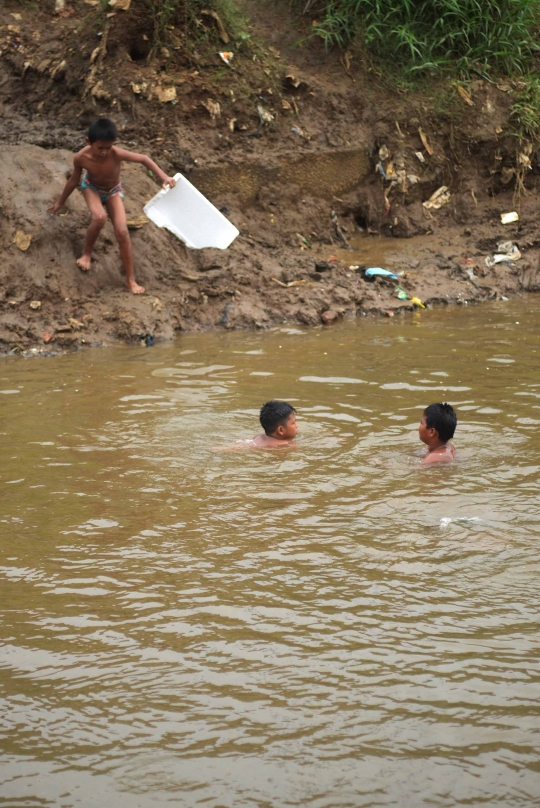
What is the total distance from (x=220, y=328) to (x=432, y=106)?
4.83m

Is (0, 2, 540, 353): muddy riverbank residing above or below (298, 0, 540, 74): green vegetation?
below

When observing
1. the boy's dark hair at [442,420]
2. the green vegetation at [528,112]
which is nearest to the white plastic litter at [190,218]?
the green vegetation at [528,112]

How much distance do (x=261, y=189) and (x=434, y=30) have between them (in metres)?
3.44

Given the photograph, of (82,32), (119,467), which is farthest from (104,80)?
(119,467)

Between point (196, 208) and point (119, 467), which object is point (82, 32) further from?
point (119, 467)

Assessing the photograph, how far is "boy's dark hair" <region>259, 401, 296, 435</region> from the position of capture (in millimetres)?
5691

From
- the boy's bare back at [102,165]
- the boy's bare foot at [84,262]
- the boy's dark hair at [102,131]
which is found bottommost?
the boy's bare foot at [84,262]

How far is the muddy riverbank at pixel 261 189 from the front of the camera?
29.6 ft

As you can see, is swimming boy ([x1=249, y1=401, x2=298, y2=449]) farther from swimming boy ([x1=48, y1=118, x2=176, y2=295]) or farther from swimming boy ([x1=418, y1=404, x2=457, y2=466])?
swimming boy ([x1=48, y1=118, x2=176, y2=295])

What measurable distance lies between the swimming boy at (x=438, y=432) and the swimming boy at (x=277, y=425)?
2.61 feet

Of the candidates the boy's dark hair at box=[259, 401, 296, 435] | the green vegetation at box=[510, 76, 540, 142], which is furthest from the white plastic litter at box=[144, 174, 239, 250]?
the green vegetation at box=[510, 76, 540, 142]

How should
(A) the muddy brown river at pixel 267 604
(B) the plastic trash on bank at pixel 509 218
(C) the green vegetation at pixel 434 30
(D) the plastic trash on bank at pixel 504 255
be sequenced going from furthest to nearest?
(C) the green vegetation at pixel 434 30 → (B) the plastic trash on bank at pixel 509 218 → (D) the plastic trash on bank at pixel 504 255 → (A) the muddy brown river at pixel 267 604

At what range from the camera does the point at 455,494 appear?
488 centimetres

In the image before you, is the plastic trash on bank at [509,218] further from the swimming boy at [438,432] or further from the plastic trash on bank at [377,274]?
the swimming boy at [438,432]
